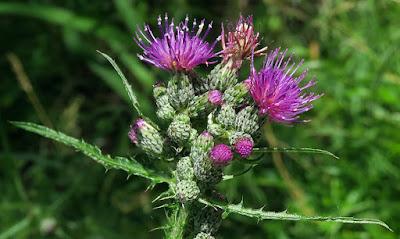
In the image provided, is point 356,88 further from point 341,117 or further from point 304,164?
point 304,164

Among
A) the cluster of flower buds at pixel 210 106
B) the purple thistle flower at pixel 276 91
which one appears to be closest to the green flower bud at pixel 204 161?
the cluster of flower buds at pixel 210 106

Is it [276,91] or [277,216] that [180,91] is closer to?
[276,91]

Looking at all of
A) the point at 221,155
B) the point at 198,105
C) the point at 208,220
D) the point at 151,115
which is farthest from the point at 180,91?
the point at 151,115

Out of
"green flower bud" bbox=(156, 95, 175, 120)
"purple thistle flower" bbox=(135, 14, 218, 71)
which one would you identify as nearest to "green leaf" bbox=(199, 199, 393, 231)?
"green flower bud" bbox=(156, 95, 175, 120)

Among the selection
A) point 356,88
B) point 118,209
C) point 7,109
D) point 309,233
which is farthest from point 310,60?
point 7,109

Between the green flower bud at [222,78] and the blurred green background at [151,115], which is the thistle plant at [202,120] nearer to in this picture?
the green flower bud at [222,78]
